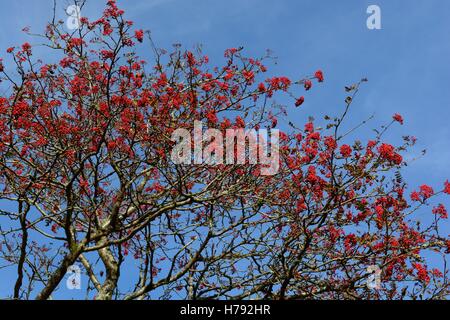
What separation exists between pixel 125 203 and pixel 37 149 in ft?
6.50

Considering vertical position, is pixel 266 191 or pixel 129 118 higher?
pixel 129 118

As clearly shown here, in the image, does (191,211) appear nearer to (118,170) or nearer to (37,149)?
(118,170)

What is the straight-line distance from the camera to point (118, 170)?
1049cm

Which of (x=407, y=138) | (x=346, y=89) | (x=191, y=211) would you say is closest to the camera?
(x=346, y=89)

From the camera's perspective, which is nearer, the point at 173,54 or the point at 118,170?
the point at 118,170

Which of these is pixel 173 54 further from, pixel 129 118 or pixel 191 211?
pixel 191 211

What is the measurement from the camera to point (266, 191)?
1064 centimetres

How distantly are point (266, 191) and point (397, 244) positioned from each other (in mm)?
2404
